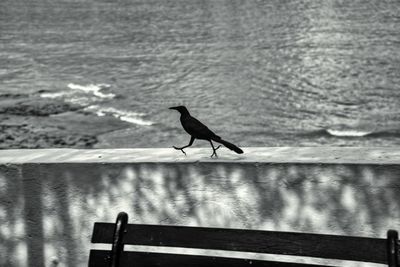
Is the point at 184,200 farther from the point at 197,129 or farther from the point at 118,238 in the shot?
the point at 118,238

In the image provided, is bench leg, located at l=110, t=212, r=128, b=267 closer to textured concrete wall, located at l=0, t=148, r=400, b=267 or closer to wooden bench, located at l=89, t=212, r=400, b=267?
wooden bench, located at l=89, t=212, r=400, b=267

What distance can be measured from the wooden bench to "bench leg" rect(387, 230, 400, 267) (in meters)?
0.04

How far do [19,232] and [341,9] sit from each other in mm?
28451

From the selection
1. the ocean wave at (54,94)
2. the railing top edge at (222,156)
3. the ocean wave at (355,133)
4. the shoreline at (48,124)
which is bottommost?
the ocean wave at (355,133)

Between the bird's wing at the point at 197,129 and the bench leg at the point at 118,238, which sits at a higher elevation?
the bird's wing at the point at 197,129

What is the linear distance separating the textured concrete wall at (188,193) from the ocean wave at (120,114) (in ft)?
27.8

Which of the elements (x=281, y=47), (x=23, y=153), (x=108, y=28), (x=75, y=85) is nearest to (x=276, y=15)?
(x=108, y=28)

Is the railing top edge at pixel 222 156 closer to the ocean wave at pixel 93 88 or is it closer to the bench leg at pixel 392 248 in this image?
the bench leg at pixel 392 248

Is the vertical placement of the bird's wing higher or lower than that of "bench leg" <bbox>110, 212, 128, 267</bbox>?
higher

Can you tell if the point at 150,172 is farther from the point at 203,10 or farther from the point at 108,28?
the point at 203,10

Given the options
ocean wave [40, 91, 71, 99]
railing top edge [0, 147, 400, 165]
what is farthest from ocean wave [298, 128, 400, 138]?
railing top edge [0, 147, 400, 165]

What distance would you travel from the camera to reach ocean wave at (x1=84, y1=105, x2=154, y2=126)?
1195 centimetres

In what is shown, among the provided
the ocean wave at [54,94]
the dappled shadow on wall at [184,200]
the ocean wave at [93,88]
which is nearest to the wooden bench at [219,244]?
the dappled shadow on wall at [184,200]

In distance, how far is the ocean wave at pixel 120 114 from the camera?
1195cm
